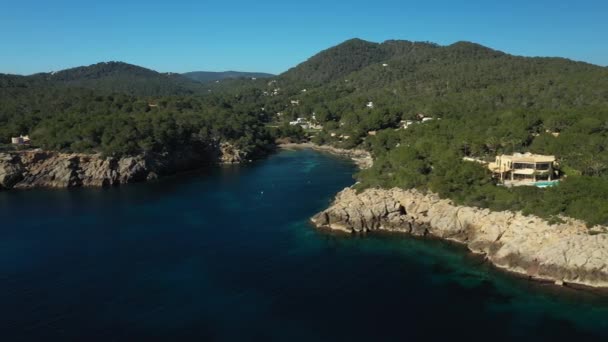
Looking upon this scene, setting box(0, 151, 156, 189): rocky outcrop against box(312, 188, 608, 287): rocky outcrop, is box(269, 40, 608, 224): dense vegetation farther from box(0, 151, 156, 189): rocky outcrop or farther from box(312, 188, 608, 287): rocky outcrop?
box(0, 151, 156, 189): rocky outcrop

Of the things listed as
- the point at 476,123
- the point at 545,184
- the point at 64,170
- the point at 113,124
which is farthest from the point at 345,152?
the point at 545,184

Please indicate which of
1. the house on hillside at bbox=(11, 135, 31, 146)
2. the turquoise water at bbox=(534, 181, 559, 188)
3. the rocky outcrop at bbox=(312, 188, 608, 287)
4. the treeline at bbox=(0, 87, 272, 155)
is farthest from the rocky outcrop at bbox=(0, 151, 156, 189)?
the turquoise water at bbox=(534, 181, 559, 188)

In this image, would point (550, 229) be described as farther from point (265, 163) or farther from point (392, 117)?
point (392, 117)

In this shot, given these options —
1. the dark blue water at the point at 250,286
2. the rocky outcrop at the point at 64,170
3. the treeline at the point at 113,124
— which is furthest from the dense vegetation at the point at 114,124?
the dark blue water at the point at 250,286

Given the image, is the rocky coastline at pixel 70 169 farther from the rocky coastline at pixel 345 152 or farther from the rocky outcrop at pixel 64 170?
the rocky coastline at pixel 345 152

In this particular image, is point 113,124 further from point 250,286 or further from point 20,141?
point 250,286
